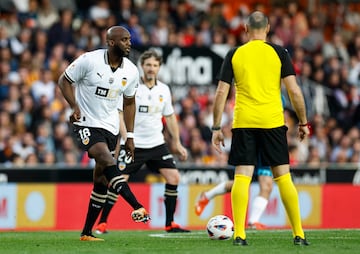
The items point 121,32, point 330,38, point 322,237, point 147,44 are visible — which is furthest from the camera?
point 330,38

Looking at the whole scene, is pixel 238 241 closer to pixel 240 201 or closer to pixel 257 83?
pixel 240 201

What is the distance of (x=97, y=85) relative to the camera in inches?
450

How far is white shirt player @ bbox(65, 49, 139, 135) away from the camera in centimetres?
1137

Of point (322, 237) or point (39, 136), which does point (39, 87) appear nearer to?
point (39, 136)

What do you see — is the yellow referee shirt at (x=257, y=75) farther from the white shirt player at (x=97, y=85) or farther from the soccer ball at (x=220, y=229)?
the soccer ball at (x=220, y=229)

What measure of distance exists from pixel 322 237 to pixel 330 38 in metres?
14.6

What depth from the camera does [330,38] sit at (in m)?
26.0

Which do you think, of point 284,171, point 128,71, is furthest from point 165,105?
point 284,171

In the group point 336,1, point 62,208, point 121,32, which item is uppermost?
point 336,1

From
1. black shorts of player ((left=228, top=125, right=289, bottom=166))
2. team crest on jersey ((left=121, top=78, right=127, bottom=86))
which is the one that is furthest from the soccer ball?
team crest on jersey ((left=121, top=78, right=127, bottom=86))

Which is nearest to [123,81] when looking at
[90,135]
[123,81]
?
[123,81]

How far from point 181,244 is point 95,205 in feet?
3.98

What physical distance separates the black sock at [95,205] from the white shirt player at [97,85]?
66 cm

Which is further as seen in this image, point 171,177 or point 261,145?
point 171,177
